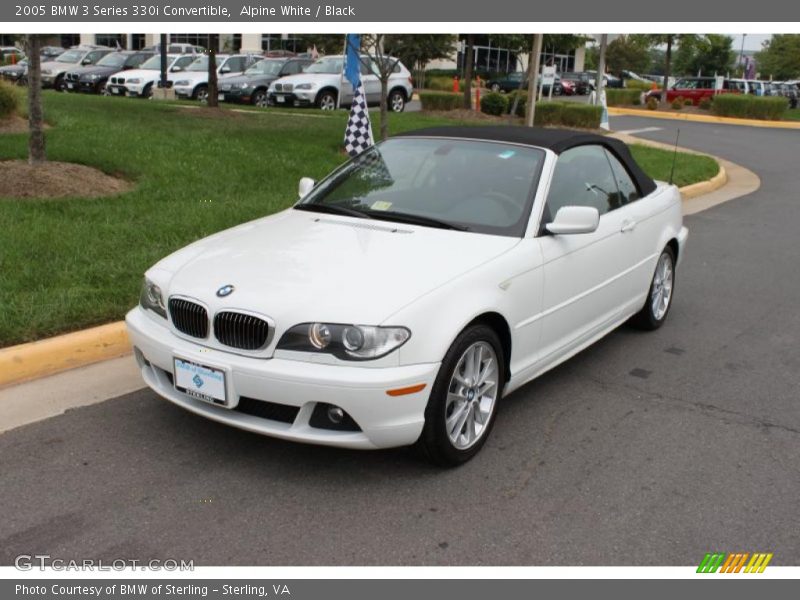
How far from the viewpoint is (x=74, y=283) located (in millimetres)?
5844

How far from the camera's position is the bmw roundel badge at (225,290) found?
3.83 m

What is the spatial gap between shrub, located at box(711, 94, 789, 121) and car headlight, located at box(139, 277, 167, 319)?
29.9 m

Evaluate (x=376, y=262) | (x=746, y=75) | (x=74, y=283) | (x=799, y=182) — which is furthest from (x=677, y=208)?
(x=746, y=75)

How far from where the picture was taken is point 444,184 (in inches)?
193

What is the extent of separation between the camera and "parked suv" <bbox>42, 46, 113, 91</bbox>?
88.4 ft

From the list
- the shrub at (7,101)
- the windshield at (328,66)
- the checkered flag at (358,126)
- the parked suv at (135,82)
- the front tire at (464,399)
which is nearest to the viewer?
the front tire at (464,399)

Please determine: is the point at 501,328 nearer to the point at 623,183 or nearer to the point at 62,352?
the point at 623,183

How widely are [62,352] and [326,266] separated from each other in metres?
1.97

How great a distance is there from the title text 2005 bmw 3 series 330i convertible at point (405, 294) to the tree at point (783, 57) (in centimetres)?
5039

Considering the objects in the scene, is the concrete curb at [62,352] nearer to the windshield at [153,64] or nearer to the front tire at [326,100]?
the front tire at [326,100]

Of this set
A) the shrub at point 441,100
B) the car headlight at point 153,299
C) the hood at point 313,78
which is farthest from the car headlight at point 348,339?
the shrub at point 441,100

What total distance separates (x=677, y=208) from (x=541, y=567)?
13.0ft

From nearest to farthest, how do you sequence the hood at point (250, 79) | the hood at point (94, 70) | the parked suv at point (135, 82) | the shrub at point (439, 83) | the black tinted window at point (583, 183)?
1. the black tinted window at point (583, 183)
2. the hood at point (250, 79)
3. the parked suv at point (135, 82)
4. the hood at point (94, 70)
5. the shrub at point (439, 83)

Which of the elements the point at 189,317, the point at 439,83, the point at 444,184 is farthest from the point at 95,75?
the point at 189,317
